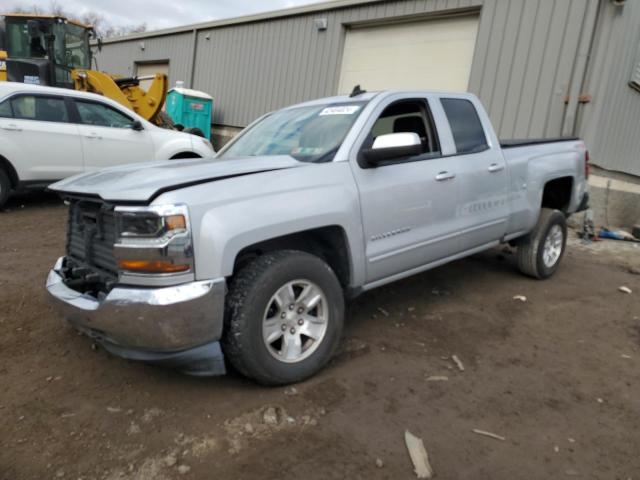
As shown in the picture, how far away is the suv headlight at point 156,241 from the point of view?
2.39 m

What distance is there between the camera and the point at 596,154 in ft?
25.3

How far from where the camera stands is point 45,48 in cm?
1113

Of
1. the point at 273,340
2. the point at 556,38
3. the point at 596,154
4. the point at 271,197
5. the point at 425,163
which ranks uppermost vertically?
the point at 556,38

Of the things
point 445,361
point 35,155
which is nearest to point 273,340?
point 445,361

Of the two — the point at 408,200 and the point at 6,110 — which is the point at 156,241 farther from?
the point at 6,110

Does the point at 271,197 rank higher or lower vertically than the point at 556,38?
lower

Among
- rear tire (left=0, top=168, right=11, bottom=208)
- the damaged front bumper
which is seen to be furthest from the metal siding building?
the damaged front bumper

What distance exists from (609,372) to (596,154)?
18.4ft

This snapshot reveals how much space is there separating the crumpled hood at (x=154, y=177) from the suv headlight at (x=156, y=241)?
97mm

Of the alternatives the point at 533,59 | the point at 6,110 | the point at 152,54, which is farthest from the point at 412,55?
the point at 152,54

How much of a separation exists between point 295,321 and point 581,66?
23.1 ft

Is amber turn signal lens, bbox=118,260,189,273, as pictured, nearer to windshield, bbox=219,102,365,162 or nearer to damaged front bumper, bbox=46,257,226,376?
damaged front bumper, bbox=46,257,226,376

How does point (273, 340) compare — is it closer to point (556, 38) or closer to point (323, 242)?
point (323, 242)

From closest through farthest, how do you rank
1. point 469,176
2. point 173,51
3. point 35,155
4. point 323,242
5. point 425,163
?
point 323,242 → point 425,163 → point 469,176 → point 35,155 → point 173,51
